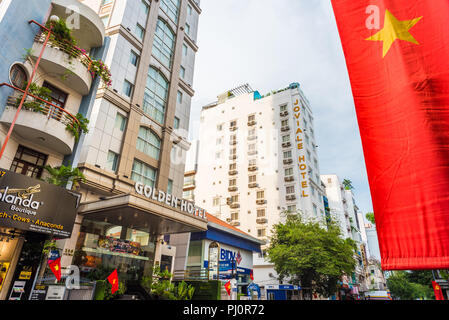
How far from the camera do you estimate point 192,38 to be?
32.2 m

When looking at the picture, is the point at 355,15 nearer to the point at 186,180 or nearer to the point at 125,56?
the point at 125,56

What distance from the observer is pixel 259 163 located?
48719 mm

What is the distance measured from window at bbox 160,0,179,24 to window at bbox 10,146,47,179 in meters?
20.4

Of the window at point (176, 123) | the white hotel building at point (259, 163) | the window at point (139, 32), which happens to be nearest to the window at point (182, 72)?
the window at point (176, 123)

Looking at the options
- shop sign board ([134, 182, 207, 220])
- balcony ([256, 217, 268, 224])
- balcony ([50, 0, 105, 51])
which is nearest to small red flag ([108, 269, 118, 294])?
shop sign board ([134, 182, 207, 220])

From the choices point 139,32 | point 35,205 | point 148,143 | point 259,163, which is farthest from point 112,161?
point 259,163

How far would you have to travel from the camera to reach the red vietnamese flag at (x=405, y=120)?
153 inches

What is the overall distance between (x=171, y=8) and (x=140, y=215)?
76.5 feet

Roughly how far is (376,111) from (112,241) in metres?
18.3

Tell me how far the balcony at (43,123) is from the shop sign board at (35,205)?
9.37ft

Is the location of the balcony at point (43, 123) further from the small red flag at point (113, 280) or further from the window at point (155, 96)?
the window at point (155, 96)

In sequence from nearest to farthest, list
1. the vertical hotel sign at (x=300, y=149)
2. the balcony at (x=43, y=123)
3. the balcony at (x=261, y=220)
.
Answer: the balcony at (x=43, y=123) < the balcony at (x=261, y=220) < the vertical hotel sign at (x=300, y=149)

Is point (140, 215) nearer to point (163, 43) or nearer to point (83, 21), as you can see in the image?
point (83, 21)

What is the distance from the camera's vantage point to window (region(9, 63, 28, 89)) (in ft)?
43.7
